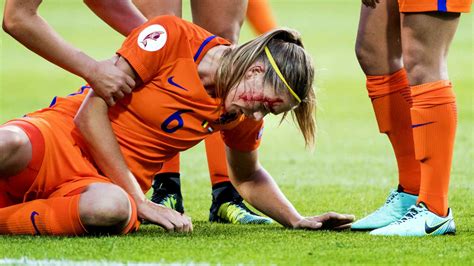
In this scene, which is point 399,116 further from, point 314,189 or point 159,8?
point 314,189

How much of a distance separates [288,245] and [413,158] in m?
1.16

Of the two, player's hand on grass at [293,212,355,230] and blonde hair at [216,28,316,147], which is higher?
blonde hair at [216,28,316,147]

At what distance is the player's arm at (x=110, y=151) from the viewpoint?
484 cm

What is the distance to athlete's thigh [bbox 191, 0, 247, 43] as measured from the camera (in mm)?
5852

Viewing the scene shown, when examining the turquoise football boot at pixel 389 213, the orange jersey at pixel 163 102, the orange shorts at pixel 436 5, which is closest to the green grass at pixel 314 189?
the turquoise football boot at pixel 389 213

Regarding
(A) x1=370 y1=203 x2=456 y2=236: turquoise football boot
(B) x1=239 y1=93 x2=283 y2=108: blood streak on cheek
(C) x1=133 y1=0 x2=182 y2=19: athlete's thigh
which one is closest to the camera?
(B) x1=239 y1=93 x2=283 y2=108: blood streak on cheek

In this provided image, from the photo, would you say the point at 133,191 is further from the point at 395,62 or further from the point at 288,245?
the point at 395,62

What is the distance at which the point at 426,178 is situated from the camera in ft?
16.5

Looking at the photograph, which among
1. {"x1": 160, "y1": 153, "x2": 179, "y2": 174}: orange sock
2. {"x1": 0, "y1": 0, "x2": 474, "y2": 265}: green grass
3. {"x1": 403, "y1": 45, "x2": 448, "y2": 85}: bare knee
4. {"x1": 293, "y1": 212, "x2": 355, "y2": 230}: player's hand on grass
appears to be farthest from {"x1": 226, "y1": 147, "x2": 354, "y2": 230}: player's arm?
{"x1": 403, "y1": 45, "x2": 448, "y2": 85}: bare knee

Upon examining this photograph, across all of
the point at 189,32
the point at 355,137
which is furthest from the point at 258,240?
the point at 355,137

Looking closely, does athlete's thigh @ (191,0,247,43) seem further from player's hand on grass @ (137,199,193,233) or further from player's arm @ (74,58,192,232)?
player's hand on grass @ (137,199,193,233)

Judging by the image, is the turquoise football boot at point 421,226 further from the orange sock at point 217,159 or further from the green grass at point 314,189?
the orange sock at point 217,159

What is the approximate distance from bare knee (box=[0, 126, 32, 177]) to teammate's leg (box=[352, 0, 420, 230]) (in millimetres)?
1728

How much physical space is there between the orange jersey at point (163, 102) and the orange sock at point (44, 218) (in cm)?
33
